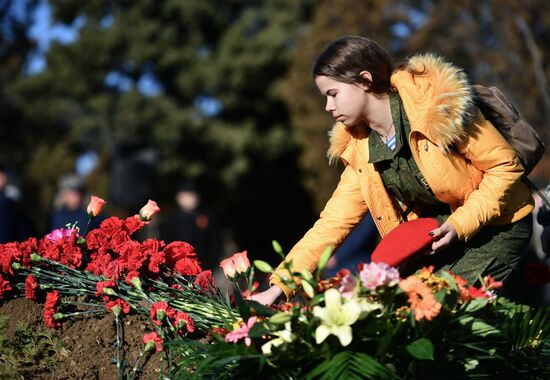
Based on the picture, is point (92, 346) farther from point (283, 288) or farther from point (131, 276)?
point (283, 288)

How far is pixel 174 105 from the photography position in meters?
25.5

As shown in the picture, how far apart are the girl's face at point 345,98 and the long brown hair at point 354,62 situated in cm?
2

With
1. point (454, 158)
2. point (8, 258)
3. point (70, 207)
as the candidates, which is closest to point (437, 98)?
point (454, 158)

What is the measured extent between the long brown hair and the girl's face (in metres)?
0.02

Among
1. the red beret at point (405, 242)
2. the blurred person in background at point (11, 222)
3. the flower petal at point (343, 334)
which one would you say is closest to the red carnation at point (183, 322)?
the red beret at point (405, 242)

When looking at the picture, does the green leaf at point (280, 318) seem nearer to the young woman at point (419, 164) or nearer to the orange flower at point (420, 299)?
the orange flower at point (420, 299)

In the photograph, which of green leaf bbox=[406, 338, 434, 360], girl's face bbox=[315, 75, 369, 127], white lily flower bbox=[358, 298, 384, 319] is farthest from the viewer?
girl's face bbox=[315, 75, 369, 127]

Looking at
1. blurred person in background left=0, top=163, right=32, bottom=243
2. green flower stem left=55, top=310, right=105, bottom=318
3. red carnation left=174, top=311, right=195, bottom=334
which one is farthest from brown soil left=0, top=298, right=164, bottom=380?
blurred person in background left=0, top=163, right=32, bottom=243

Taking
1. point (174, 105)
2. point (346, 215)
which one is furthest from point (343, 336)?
point (174, 105)

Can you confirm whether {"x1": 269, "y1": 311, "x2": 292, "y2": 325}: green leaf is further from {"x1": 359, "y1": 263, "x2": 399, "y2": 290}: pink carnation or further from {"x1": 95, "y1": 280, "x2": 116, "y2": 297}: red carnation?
{"x1": 95, "y1": 280, "x2": 116, "y2": 297}: red carnation

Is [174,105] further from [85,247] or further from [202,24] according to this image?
[85,247]

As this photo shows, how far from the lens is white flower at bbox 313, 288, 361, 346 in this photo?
3021mm

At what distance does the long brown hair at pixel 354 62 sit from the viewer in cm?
378

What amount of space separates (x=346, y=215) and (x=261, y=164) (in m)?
22.5
